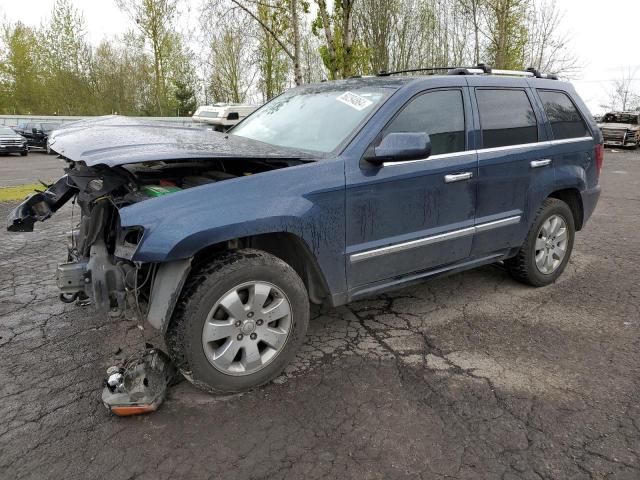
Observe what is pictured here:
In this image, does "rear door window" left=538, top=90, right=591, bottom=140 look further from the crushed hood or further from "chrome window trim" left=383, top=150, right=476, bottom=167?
the crushed hood

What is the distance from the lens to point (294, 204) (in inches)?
113

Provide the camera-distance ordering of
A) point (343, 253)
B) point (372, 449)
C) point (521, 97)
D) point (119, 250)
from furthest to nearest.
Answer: point (521, 97)
point (343, 253)
point (119, 250)
point (372, 449)

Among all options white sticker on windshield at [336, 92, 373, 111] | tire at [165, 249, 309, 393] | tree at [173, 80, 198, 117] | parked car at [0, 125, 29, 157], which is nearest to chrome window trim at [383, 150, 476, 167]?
white sticker on windshield at [336, 92, 373, 111]

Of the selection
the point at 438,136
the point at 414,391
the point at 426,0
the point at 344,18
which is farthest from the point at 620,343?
the point at 426,0

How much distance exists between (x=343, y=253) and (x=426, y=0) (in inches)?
1164

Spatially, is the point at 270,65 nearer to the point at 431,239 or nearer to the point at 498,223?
the point at 498,223

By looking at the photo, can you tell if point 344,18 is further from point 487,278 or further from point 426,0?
point 426,0

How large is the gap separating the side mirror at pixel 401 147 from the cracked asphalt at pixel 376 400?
134 cm

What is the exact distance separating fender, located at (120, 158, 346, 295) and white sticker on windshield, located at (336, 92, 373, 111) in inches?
24.3

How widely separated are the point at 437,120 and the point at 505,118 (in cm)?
76

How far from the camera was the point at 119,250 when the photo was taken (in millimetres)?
2773

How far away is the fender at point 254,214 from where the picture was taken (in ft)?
8.23

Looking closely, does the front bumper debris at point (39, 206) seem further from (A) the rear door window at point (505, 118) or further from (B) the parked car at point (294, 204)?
(A) the rear door window at point (505, 118)

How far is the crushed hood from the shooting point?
2659 mm
